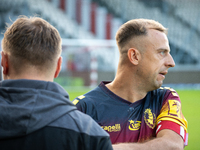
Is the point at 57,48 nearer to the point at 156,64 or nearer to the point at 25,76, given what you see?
the point at 25,76

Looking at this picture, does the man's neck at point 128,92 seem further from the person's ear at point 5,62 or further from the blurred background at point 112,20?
the blurred background at point 112,20

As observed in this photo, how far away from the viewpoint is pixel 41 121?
95 cm

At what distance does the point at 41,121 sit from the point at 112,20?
15677 mm

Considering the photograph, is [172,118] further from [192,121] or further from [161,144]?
[192,121]

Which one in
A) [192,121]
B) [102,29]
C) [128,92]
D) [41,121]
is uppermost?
[102,29]

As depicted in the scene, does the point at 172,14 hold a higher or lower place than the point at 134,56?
higher

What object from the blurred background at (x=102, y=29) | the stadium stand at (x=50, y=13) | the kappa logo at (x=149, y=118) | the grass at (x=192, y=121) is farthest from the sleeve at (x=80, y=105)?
the stadium stand at (x=50, y=13)

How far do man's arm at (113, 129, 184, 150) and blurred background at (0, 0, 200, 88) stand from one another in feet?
36.4

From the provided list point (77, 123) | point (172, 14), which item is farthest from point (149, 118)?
point (172, 14)

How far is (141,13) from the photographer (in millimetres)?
16500

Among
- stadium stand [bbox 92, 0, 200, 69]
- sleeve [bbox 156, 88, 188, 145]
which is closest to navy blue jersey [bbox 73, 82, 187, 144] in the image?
sleeve [bbox 156, 88, 188, 145]

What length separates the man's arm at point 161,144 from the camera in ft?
5.04

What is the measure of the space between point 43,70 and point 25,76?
84 millimetres

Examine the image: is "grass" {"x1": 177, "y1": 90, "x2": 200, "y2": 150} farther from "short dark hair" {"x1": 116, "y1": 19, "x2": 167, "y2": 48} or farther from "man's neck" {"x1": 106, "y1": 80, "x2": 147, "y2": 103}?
"short dark hair" {"x1": 116, "y1": 19, "x2": 167, "y2": 48}
